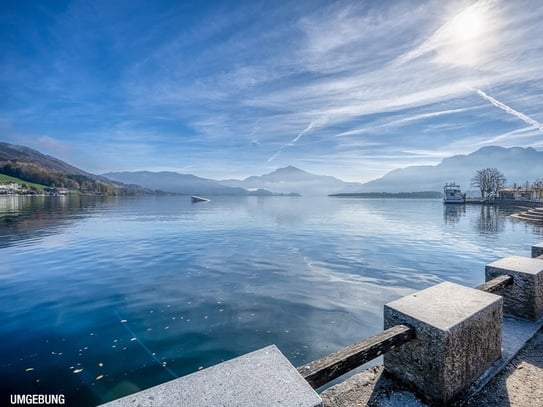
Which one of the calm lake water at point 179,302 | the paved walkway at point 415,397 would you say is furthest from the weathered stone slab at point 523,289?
the calm lake water at point 179,302

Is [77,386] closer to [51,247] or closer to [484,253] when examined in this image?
[51,247]

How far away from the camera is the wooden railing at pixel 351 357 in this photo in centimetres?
244

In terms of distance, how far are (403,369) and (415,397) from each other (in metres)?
0.28

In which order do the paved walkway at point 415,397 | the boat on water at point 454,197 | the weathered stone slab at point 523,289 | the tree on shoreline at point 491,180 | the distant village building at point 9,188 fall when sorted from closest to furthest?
the paved walkway at point 415,397 < the weathered stone slab at point 523,289 < the boat on water at point 454,197 < the tree on shoreline at point 491,180 < the distant village building at point 9,188

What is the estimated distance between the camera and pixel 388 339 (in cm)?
280

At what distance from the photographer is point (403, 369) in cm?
317

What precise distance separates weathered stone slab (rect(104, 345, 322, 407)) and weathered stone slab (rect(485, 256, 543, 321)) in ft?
16.8

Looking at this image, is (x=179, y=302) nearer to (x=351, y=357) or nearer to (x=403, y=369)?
(x=403, y=369)

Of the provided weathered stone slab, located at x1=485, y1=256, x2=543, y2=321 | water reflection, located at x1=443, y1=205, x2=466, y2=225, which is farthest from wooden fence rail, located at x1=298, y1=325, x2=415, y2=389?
water reflection, located at x1=443, y1=205, x2=466, y2=225

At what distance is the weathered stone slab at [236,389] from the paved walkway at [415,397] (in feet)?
4.20

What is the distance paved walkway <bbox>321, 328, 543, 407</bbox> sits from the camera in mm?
2969

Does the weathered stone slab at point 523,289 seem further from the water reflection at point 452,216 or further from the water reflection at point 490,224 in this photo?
the water reflection at point 452,216

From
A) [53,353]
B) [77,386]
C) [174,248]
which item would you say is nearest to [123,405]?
[77,386]

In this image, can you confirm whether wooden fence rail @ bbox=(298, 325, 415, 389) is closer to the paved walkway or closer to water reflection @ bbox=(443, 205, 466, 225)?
the paved walkway
